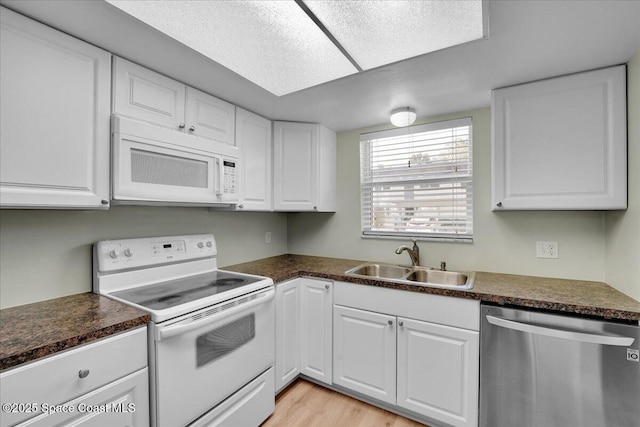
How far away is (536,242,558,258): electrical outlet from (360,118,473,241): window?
42cm

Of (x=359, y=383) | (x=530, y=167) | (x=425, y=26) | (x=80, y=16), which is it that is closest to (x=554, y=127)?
(x=530, y=167)

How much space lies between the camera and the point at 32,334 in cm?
106

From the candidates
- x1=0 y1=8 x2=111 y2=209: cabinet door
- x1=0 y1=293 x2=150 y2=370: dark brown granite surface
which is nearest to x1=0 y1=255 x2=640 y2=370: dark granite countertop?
x1=0 y1=293 x2=150 y2=370: dark brown granite surface

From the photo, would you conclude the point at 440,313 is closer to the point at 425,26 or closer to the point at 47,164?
the point at 425,26

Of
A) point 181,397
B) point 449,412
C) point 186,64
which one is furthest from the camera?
point 449,412

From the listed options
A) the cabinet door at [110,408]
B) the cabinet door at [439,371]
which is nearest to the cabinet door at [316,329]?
the cabinet door at [439,371]

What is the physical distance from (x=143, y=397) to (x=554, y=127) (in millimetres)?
2503

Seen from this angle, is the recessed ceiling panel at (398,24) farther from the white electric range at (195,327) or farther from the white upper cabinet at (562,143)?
the white electric range at (195,327)

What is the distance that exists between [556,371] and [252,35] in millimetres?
2105

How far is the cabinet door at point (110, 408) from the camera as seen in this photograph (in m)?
0.99

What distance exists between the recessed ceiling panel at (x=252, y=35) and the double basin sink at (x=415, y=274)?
133 cm

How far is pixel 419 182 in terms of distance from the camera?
243 centimetres

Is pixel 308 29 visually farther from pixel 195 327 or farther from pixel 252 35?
pixel 195 327

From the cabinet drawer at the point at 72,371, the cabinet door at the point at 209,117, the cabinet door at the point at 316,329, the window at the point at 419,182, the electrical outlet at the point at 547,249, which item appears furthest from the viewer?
the window at the point at 419,182
